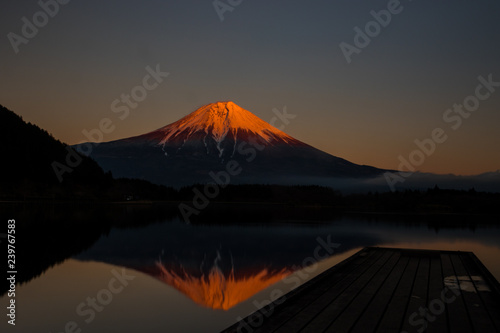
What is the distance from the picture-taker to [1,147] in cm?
7750

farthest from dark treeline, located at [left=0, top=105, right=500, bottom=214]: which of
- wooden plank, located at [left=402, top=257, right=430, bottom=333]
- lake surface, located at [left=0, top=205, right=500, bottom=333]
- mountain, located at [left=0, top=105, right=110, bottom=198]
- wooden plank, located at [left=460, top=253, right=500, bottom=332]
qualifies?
wooden plank, located at [left=402, top=257, right=430, bottom=333]

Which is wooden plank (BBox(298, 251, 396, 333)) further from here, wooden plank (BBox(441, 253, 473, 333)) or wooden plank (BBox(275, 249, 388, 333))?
wooden plank (BBox(441, 253, 473, 333))

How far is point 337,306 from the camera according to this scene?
7125mm

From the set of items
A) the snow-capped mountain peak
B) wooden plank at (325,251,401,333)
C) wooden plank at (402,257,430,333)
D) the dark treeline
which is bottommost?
wooden plank at (402,257,430,333)

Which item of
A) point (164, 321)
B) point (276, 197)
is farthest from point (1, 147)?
point (164, 321)

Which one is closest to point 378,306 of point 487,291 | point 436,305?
point 436,305

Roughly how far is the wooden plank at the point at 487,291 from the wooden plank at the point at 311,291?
249cm

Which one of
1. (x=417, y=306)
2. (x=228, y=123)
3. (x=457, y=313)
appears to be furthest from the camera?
(x=228, y=123)

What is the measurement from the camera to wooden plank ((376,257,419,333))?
19.8 feet

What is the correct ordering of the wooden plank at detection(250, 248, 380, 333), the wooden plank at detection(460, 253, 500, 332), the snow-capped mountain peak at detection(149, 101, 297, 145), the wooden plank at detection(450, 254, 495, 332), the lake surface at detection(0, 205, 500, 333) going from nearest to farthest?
the wooden plank at detection(450, 254, 495, 332) < the wooden plank at detection(250, 248, 380, 333) < the wooden plank at detection(460, 253, 500, 332) < the lake surface at detection(0, 205, 500, 333) < the snow-capped mountain peak at detection(149, 101, 297, 145)

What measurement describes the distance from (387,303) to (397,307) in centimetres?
31

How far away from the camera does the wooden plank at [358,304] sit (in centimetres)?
600

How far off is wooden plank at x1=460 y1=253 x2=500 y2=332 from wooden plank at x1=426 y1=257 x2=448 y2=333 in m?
0.62

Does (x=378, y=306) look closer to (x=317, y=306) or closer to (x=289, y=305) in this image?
(x=317, y=306)
